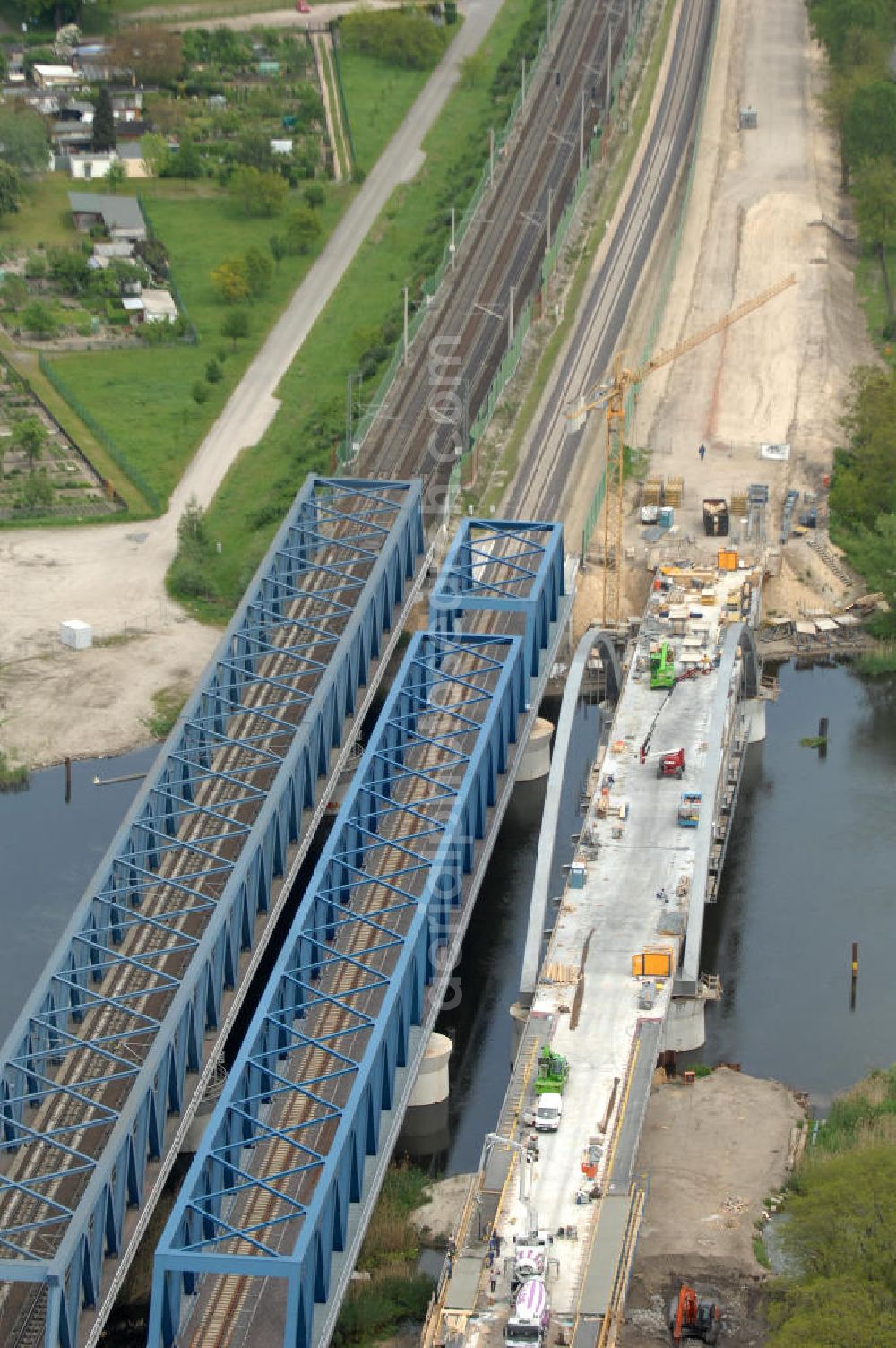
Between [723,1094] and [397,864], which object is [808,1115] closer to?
[723,1094]

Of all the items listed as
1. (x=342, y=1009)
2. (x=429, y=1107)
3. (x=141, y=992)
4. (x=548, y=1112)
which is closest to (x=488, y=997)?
(x=429, y=1107)

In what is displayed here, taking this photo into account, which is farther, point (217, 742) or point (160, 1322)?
point (217, 742)

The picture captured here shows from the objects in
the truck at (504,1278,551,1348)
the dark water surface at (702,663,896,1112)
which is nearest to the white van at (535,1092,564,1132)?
the truck at (504,1278,551,1348)

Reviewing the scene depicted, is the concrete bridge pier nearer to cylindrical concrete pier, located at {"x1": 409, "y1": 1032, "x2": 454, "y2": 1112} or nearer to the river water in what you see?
the river water

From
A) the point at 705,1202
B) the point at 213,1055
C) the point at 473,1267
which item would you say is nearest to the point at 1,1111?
the point at 213,1055

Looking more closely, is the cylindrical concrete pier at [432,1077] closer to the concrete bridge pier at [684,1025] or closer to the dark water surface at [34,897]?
the concrete bridge pier at [684,1025]

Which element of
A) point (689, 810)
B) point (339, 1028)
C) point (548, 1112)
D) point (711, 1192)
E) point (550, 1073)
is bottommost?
point (711, 1192)

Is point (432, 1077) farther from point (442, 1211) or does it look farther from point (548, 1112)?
point (548, 1112)
